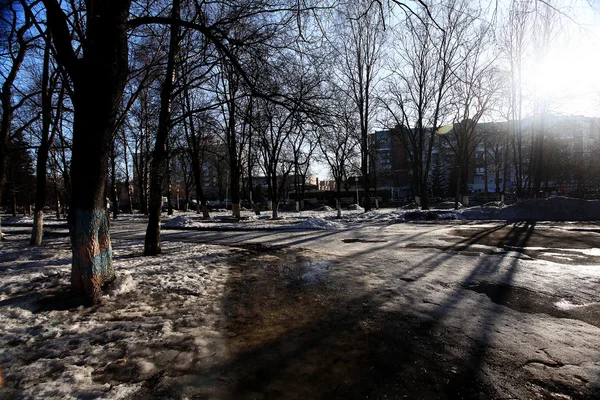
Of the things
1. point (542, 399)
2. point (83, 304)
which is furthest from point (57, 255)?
point (542, 399)

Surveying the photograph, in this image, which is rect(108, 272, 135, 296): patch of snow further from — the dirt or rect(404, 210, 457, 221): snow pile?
rect(404, 210, 457, 221): snow pile

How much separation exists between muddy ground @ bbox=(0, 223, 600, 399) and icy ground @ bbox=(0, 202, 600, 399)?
0.02m

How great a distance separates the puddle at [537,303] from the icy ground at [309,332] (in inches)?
1.2

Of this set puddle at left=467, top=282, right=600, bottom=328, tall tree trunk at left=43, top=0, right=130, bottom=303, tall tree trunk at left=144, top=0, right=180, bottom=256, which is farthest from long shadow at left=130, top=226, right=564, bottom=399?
tall tree trunk at left=144, top=0, right=180, bottom=256

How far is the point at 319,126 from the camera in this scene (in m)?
6.17

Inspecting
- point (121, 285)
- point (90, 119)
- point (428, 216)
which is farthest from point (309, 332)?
point (428, 216)

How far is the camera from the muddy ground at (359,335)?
255 centimetres

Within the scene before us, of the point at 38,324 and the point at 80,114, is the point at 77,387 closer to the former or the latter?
the point at 38,324

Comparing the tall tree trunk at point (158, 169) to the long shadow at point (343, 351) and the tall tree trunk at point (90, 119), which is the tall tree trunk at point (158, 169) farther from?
the long shadow at point (343, 351)

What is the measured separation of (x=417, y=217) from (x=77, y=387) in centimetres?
2044

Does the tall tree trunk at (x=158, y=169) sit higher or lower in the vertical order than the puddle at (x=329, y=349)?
higher

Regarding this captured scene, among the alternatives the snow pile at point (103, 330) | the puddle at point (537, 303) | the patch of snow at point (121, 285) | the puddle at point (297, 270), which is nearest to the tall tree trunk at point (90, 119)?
the patch of snow at point (121, 285)

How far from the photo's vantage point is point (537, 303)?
4.44 metres

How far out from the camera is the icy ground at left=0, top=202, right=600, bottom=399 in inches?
101
